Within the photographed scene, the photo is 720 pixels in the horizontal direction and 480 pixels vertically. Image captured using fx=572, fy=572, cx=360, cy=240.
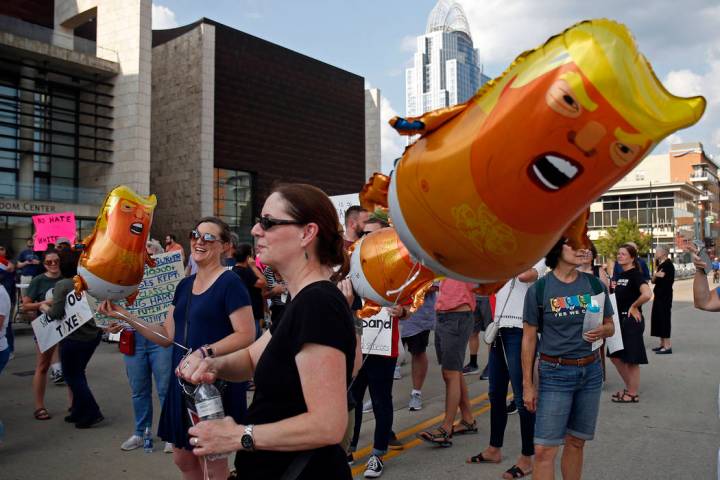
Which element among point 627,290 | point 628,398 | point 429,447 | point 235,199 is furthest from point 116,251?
point 235,199

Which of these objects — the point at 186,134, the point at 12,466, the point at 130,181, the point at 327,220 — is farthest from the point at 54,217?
the point at 186,134

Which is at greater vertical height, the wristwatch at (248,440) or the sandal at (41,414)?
the wristwatch at (248,440)

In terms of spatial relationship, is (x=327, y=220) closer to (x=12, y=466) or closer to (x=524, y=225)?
(x=524, y=225)

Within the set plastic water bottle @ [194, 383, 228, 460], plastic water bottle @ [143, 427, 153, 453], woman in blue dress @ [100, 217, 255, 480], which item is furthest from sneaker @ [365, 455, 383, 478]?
plastic water bottle @ [194, 383, 228, 460]

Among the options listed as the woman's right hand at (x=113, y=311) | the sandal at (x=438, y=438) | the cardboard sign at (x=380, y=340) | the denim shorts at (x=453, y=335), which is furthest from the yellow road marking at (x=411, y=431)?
the woman's right hand at (x=113, y=311)

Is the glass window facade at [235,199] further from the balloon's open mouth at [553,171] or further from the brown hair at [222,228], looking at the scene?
the balloon's open mouth at [553,171]

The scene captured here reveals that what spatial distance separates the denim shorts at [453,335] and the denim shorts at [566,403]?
164 centimetres

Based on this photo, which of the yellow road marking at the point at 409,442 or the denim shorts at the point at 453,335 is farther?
the denim shorts at the point at 453,335

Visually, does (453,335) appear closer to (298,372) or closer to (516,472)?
(516,472)

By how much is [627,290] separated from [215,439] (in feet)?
22.7

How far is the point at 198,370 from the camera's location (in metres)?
2.09

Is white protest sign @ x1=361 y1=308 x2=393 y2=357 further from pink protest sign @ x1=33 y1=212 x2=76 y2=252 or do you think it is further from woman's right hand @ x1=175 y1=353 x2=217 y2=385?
pink protest sign @ x1=33 y1=212 x2=76 y2=252

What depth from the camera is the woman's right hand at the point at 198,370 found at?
6.81 feet

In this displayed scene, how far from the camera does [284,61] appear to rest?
35781 mm
